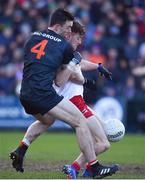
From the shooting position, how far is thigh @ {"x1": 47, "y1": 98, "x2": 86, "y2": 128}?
33.3ft

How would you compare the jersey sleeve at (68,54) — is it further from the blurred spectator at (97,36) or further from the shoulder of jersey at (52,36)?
the blurred spectator at (97,36)

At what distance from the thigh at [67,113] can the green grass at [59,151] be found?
1.09 m

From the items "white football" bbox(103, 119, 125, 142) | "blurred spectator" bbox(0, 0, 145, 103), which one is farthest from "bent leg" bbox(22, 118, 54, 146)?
"blurred spectator" bbox(0, 0, 145, 103)

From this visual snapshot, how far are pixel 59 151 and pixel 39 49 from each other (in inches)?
239

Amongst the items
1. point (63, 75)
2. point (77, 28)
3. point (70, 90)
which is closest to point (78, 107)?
point (70, 90)

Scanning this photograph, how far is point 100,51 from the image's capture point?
22781mm

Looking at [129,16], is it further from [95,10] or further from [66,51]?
[66,51]

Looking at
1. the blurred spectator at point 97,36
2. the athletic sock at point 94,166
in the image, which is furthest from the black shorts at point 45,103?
the blurred spectator at point 97,36

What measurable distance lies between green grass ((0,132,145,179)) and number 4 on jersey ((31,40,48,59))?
6.09ft

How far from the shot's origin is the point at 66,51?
33.9 ft

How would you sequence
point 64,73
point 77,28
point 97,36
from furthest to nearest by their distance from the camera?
point 97,36 → point 77,28 → point 64,73

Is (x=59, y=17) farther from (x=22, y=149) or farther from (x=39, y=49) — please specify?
(x=22, y=149)

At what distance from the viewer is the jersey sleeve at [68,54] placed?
1033 centimetres

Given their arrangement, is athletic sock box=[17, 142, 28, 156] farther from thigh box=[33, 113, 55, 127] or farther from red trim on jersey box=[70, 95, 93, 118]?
red trim on jersey box=[70, 95, 93, 118]
